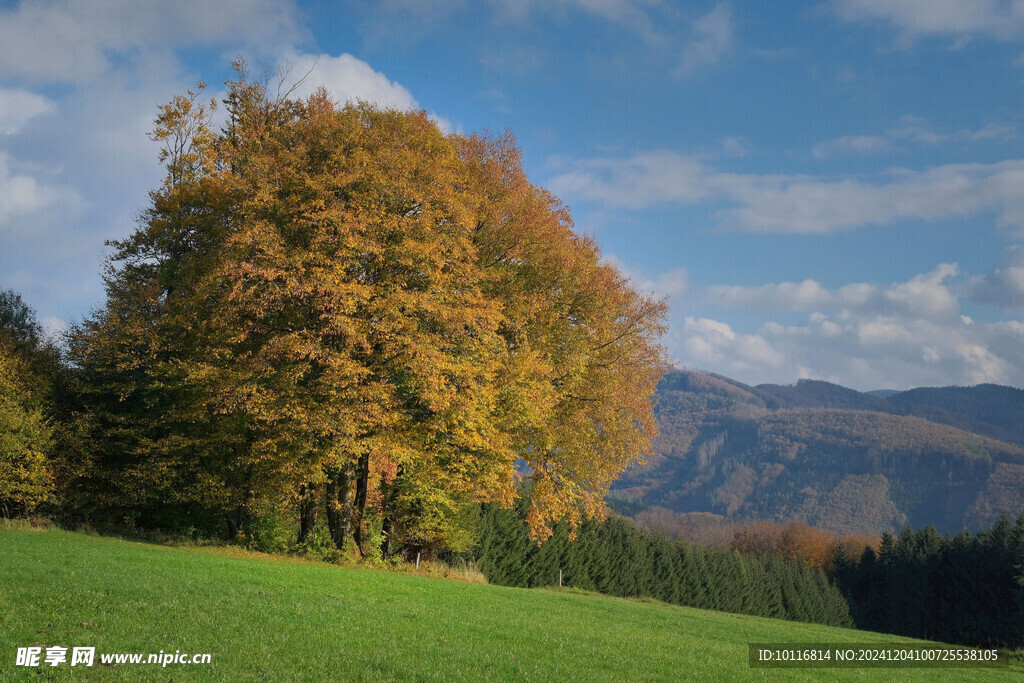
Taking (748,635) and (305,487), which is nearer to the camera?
(748,635)

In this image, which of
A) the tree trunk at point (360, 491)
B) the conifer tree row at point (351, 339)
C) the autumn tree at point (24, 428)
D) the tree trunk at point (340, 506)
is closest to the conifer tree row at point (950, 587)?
the conifer tree row at point (351, 339)

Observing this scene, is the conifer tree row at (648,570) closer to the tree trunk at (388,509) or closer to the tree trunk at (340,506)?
the tree trunk at (388,509)

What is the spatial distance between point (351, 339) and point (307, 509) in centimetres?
1292

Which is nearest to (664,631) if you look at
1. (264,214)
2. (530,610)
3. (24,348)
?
(530,610)

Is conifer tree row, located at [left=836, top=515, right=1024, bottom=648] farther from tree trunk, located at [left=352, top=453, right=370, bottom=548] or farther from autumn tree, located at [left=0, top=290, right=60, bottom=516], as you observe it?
autumn tree, located at [left=0, top=290, right=60, bottom=516]

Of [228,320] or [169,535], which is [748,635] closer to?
[228,320]

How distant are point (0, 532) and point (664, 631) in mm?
20905

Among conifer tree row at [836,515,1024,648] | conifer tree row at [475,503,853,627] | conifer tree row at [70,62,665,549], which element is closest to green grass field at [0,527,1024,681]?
conifer tree row at [70,62,665,549]

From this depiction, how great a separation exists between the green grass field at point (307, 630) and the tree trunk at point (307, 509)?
10696mm

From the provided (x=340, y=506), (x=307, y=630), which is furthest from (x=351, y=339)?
(x=307, y=630)

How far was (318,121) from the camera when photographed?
27391 millimetres

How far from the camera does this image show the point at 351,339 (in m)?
22.8

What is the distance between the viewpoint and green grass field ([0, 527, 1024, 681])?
9922 mm

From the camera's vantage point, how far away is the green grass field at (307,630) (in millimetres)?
9922
